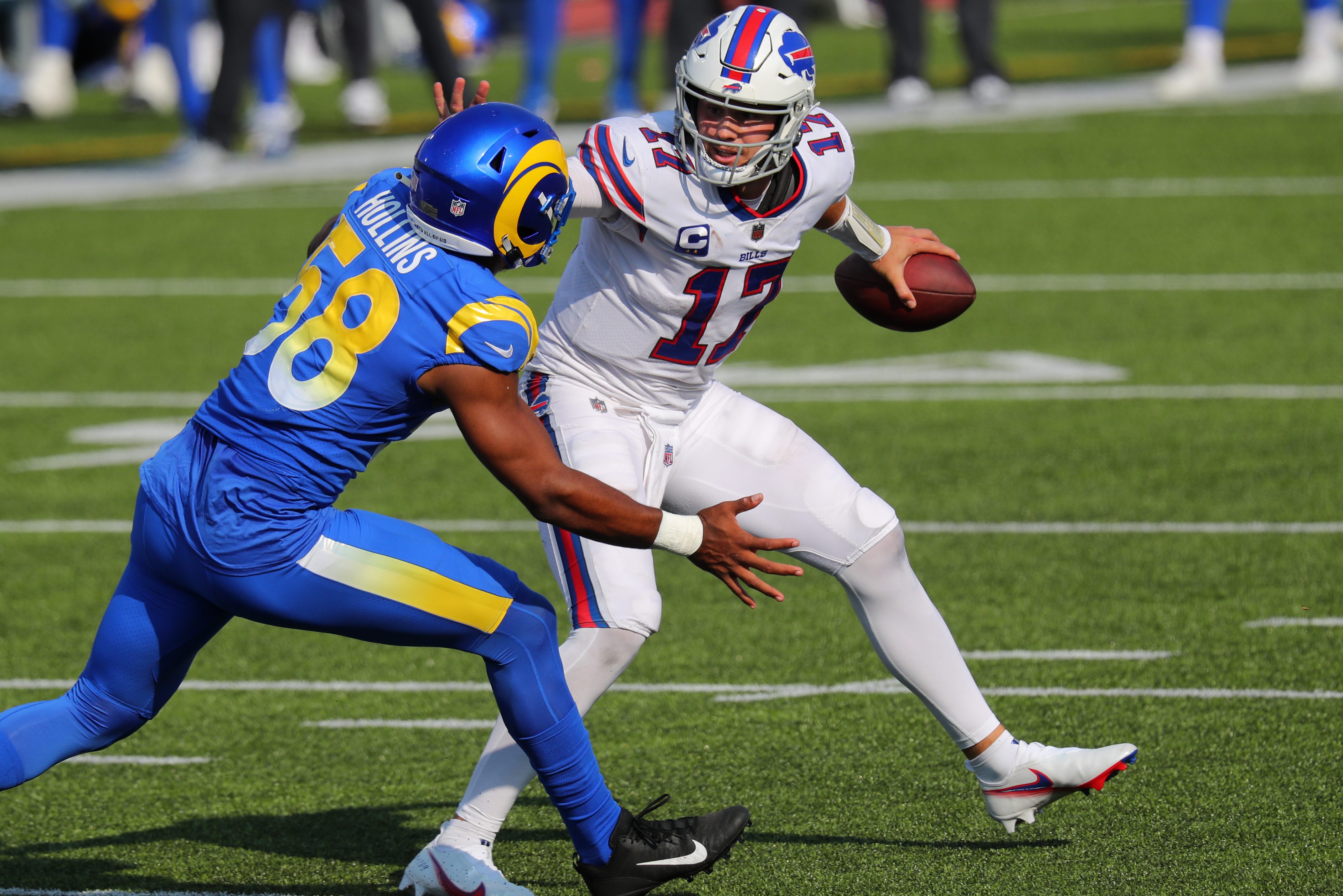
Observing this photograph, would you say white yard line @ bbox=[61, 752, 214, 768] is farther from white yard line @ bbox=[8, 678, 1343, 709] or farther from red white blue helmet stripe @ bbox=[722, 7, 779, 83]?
red white blue helmet stripe @ bbox=[722, 7, 779, 83]

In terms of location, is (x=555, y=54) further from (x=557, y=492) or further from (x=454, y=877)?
(x=557, y=492)

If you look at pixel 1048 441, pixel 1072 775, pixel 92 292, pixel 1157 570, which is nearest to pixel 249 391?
pixel 1072 775

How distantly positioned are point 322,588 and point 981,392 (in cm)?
524

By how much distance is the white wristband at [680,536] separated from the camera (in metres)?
3.50

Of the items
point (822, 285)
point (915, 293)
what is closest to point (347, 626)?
point (915, 293)

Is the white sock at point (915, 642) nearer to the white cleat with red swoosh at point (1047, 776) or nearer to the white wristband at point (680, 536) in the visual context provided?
the white cleat with red swoosh at point (1047, 776)

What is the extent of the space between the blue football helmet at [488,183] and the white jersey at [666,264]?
45cm

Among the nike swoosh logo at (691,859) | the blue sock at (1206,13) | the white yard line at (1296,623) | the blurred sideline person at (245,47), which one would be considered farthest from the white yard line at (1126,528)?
the blue sock at (1206,13)

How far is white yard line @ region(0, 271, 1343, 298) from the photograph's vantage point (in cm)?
986

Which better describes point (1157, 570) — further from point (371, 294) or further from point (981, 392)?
point (371, 294)

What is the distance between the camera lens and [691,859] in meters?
3.77

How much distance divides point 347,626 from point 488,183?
2.76ft

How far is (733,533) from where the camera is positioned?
3.50m

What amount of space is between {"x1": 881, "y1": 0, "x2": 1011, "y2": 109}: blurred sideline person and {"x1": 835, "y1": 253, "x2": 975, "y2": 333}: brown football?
354 inches
